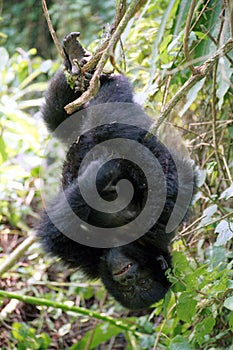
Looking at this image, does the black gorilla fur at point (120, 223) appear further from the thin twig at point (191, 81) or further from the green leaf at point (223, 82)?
the thin twig at point (191, 81)

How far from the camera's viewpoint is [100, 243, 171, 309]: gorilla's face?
224cm

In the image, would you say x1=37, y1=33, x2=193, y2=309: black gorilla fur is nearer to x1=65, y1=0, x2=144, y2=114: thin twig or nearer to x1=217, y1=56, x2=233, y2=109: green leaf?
x1=217, y1=56, x2=233, y2=109: green leaf

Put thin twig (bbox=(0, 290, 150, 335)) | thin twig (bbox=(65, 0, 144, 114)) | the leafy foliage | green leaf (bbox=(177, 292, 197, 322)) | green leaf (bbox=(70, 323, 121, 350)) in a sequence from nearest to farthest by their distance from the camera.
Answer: thin twig (bbox=(65, 0, 144, 114)), green leaf (bbox=(177, 292, 197, 322)), the leafy foliage, thin twig (bbox=(0, 290, 150, 335)), green leaf (bbox=(70, 323, 121, 350))

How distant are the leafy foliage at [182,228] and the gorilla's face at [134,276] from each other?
81mm

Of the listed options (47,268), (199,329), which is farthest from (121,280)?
(47,268)

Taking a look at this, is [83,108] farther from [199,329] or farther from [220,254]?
[199,329]

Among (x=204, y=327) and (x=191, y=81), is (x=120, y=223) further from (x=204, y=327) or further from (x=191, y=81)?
(x=191, y=81)

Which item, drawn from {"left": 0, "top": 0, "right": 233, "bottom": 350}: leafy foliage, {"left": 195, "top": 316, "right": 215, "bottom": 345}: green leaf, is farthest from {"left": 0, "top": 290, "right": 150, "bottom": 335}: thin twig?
{"left": 195, "top": 316, "right": 215, "bottom": 345}: green leaf

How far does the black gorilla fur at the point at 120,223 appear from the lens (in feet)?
7.22

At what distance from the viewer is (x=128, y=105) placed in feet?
7.88

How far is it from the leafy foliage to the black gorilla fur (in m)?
0.10

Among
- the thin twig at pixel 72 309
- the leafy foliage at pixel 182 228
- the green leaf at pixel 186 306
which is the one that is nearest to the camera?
the green leaf at pixel 186 306

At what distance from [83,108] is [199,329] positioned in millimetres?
1039

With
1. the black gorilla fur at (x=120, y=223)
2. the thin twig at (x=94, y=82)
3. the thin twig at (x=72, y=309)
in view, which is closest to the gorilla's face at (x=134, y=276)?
the black gorilla fur at (x=120, y=223)
